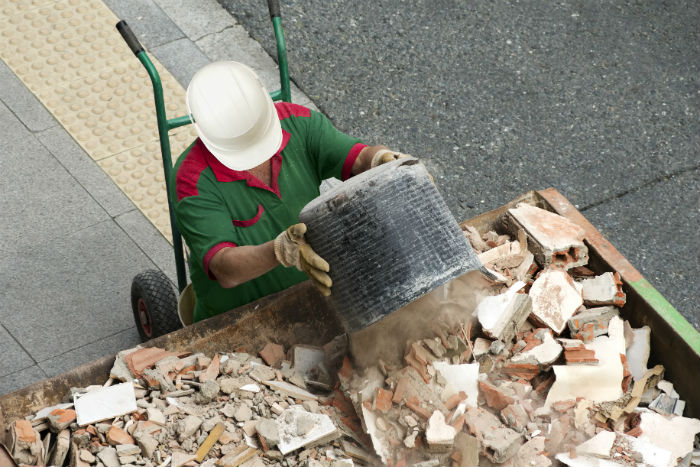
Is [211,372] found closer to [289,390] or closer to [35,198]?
[289,390]

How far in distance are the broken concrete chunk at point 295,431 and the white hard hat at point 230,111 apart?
950 mm

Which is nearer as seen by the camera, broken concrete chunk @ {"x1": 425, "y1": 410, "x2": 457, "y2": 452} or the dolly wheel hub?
broken concrete chunk @ {"x1": 425, "y1": 410, "x2": 457, "y2": 452}

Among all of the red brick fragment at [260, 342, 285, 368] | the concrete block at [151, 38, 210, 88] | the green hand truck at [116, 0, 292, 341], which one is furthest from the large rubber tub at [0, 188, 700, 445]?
the concrete block at [151, 38, 210, 88]

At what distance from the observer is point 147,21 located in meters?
5.91

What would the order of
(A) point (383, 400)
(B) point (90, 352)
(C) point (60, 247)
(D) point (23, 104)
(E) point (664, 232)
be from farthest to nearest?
1. (D) point (23, 104)
2. (E) point (664, 232)
3. (C) point (60, 247)
4. (B) point (90, 352)
5. (A) point (383, 400)

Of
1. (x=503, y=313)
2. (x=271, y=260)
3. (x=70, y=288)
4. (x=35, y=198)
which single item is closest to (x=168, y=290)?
(x=70, y=288)

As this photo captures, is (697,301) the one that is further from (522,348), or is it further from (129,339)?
(129,339)

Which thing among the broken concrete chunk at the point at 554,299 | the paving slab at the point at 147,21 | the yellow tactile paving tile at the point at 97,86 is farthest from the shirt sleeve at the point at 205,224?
the paving slab at the point at 147,21

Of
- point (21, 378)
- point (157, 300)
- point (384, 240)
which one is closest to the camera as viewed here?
point (384, 240)

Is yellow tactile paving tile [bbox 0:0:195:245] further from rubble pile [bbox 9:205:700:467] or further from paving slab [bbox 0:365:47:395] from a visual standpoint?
rubble pile [bbox 9:205:700:467]

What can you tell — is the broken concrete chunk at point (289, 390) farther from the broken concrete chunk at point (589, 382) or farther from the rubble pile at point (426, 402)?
the broken concrete chunk at point (589, 382)

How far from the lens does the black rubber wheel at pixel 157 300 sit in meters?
3.86

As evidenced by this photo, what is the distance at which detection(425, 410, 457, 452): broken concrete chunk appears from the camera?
112 inches

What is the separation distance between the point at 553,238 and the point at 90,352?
232 centimetres
